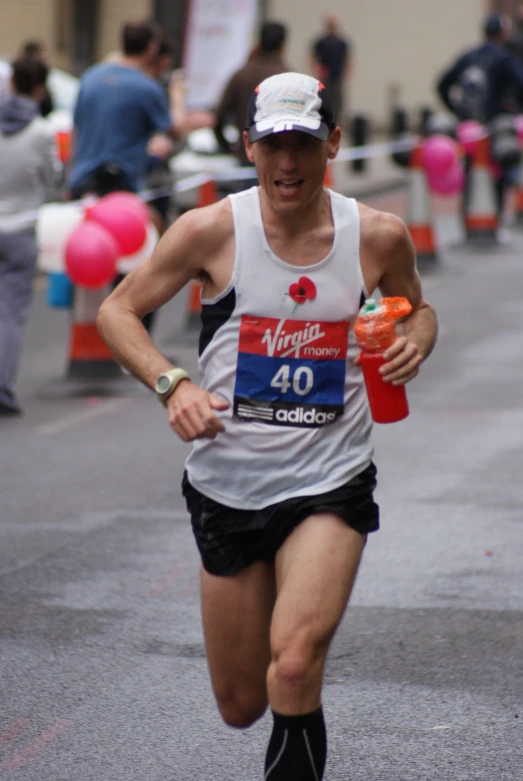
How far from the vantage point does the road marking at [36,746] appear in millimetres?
4254

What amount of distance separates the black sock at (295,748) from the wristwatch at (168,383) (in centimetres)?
76

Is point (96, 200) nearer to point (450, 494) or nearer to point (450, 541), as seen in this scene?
point (450, 494)

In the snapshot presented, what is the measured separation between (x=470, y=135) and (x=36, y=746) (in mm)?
13760

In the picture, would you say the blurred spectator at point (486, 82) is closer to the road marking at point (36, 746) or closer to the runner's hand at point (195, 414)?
the road marking at point (36, 746)

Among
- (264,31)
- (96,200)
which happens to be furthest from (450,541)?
(264,31)

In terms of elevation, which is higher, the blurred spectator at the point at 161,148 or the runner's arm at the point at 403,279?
the runner's arm at the point at 403,279

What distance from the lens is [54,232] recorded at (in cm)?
977

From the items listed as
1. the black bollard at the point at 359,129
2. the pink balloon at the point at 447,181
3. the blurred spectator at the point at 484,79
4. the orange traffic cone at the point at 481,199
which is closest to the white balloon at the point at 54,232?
the pink balloon at the point at 447,181

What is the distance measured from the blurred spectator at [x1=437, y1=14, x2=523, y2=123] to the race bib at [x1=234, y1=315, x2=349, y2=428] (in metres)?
14.0

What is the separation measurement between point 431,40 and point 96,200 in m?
29.7

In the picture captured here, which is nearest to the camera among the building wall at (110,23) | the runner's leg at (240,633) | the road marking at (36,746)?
the runner's leg at (240,633)

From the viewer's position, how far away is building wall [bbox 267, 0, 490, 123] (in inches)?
1524

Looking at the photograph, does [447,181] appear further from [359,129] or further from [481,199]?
[359,129]

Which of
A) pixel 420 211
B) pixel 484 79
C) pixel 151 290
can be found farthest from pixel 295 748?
pixel 484 79
